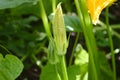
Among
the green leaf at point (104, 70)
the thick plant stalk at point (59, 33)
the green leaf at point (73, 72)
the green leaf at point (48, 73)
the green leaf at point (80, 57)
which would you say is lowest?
the green leaf at point (104, 70)

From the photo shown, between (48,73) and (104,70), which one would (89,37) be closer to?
(48,73)

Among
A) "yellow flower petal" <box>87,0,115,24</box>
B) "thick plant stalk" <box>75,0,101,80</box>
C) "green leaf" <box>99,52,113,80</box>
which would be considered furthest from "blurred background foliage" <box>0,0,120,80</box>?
"yellow flower petal" <box>87,0,115,24</box>

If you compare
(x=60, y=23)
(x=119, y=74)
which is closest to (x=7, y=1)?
(x=60, y=23)

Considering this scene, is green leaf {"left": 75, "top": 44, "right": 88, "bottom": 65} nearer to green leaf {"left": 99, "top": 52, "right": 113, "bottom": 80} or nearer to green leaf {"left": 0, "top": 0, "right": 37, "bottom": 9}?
green leaf {"left": 99, "top": 52, "right": 113, "bottom": 80}

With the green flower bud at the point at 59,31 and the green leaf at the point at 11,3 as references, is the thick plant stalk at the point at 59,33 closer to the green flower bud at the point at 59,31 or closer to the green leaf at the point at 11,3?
the green flower bud at the point at 59,31

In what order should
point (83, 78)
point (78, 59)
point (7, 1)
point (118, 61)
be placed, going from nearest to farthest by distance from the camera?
point (7, 1) → point (83, 78) → point (78, 59) → point (118, 61)

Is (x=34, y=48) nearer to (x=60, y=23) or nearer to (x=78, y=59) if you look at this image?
(x=78, y=59)

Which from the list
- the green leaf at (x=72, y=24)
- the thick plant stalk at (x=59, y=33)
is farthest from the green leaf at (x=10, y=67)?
the green leaf at (x=72, y=24)

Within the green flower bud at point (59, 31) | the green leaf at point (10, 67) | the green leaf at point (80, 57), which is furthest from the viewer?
the green leaf at point (80, 57)

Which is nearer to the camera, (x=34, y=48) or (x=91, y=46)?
(x=91, y=46)
